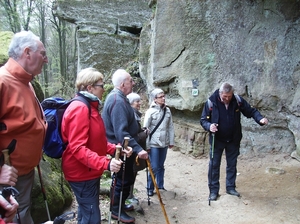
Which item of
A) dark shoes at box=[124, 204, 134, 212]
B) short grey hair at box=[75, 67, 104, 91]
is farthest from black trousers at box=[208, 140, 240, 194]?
short grey hair at box=[75, 67, 104, 91]

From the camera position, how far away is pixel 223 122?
495 centimetres

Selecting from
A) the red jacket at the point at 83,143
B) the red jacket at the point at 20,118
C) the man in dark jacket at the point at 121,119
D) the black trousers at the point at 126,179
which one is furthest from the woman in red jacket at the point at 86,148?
the black trousers at the point at 126,179

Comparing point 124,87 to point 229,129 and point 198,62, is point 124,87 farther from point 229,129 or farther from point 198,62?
point 198,62

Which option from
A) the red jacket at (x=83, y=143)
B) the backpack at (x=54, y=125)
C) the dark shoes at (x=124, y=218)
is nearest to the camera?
the red jacket at (x=83, y=143)

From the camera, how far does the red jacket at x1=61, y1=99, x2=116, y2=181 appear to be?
2.65 metres

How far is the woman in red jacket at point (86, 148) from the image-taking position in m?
2.66

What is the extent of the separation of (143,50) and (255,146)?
5.00 meters

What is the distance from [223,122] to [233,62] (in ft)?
10.1

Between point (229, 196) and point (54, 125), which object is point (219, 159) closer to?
point (229, 196)

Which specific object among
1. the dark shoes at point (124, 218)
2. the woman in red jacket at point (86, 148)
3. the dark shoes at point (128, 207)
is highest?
the woman in red jacket at point (86, 148)

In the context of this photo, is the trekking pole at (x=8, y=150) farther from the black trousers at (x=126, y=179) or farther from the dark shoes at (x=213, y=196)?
the dark shoes at (x=213, y=196)

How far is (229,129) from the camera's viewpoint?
16.3ft

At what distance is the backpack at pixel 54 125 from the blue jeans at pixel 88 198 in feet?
1.26

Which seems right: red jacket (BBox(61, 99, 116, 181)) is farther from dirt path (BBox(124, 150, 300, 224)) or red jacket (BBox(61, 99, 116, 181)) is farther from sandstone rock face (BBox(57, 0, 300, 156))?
sandstone rock face (BBox(57, 0, 300, 156))
